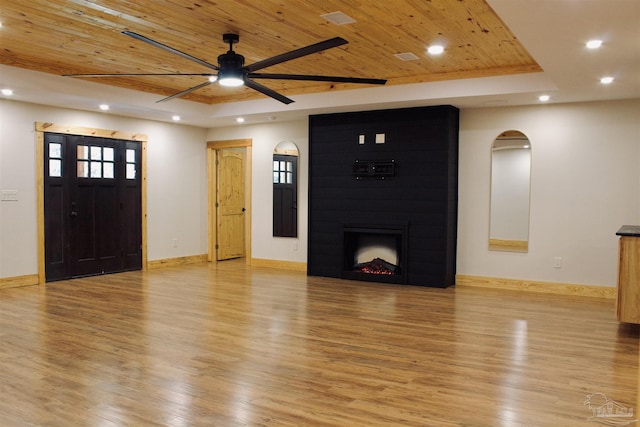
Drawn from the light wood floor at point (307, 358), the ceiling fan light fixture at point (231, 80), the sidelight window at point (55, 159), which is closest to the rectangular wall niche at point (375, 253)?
the light wood floor at point (307, 358)

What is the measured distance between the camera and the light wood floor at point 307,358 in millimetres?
3018

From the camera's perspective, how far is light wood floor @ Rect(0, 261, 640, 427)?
3.02m

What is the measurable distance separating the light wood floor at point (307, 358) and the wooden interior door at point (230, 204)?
3262 mm

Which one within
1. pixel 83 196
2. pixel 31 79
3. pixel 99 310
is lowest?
pixel 99 310

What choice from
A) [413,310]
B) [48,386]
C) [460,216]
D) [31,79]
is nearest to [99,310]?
[48,386]

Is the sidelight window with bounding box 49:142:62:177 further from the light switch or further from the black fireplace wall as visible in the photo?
the black fireplace wall

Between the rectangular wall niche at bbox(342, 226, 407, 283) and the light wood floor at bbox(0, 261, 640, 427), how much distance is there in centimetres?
83

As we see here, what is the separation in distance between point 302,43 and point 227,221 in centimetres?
540

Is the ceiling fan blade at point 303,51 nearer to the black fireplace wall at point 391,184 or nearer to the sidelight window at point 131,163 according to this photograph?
the black fireplace wall at point 391,184

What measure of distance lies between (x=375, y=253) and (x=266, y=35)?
3.93m

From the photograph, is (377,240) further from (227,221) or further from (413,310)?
(227,221)

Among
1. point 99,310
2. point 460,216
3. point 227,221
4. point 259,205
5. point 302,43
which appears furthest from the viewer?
point 227,221

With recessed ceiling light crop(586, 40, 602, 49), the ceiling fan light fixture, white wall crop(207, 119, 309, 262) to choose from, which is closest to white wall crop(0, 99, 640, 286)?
white wall crop(207, 119, 309, 262)

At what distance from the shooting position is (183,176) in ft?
30.2
